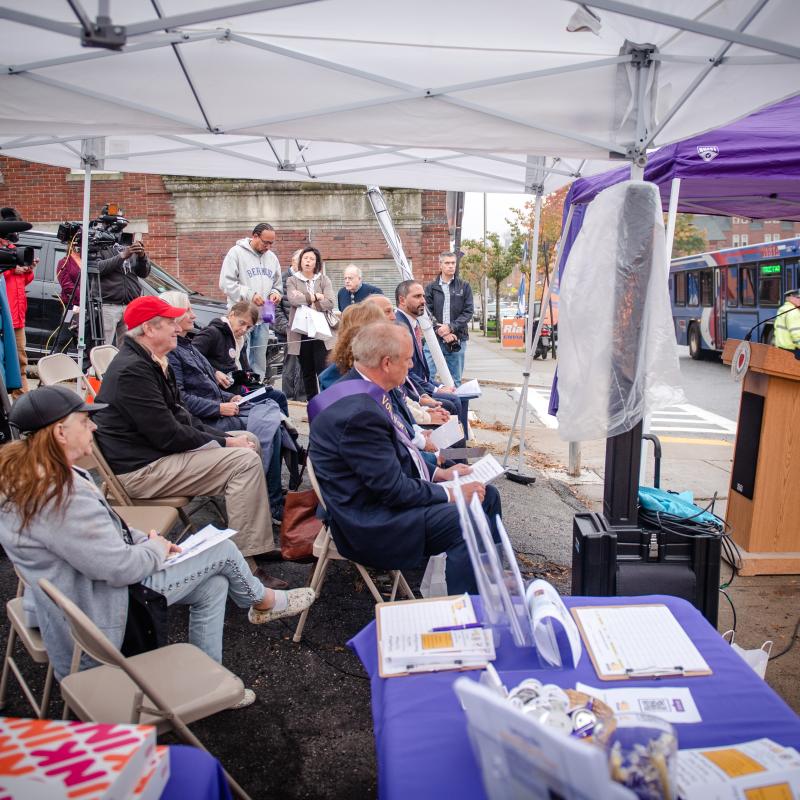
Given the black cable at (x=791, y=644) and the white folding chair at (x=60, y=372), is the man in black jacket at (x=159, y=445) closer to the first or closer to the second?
the white folding chair at (x=60, y=372)

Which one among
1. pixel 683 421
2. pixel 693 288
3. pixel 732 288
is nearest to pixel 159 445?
pixel 683 421

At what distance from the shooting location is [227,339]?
17.6 ft

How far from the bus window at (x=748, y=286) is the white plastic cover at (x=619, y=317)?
50.0ft

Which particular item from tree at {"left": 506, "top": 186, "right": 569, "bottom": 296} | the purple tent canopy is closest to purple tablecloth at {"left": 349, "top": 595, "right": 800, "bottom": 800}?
the purple tent canopy

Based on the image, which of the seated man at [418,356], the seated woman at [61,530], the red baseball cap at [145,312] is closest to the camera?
the seated woman at [61,530]

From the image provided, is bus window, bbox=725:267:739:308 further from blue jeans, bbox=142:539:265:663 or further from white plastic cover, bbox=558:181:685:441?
blue jeans, bbox=142:539:265:663

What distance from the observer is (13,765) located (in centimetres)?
132

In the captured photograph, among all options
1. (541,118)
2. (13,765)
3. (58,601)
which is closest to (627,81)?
(541,118)

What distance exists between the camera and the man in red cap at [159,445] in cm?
369

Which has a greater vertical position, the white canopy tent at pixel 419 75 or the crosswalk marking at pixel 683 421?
the white canopy tent at pixel 419 75

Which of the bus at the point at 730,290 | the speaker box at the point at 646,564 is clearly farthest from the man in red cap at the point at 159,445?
the bus at the point at 730,290

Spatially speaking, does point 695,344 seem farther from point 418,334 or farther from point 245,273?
point 245,273

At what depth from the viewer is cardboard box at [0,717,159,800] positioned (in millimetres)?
1238

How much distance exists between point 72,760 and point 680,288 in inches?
867
